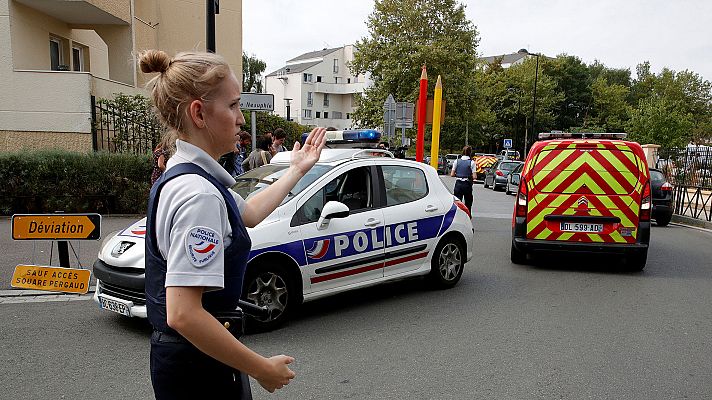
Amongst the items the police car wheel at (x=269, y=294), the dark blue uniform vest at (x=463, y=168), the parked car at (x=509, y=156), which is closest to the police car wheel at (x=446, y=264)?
the police car wheel at (x=269, y=294)

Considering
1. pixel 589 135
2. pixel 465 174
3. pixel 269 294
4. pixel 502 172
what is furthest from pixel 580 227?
pixel 502 172

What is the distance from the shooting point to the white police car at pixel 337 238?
4871 millimetres

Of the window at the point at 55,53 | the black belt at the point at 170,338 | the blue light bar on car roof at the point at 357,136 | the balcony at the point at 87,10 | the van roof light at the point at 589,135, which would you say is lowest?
the black belt at the point at 170,338

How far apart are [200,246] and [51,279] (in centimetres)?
556

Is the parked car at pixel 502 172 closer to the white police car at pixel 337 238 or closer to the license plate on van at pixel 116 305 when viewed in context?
the white police car at pixel 337 238

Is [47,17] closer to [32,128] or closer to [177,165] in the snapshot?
[32,128]

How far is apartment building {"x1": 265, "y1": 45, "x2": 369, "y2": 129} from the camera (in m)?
72.8

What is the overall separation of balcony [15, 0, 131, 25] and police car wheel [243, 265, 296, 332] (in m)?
11.1

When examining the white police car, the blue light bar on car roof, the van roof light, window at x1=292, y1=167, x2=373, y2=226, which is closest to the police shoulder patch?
the white police car

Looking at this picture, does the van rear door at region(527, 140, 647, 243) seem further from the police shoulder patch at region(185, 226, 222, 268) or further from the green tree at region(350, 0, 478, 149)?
the green tree at region(350, 0, 478, 149)

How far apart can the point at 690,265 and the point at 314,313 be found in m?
6.58

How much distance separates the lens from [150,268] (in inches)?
58.4

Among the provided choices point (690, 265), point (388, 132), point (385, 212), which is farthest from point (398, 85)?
point (385, 212)

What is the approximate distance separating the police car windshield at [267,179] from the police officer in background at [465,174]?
6125mm
